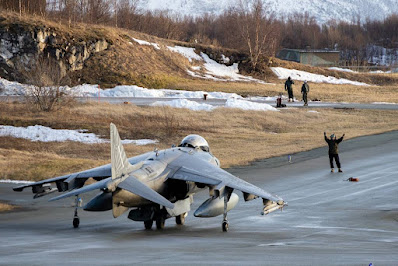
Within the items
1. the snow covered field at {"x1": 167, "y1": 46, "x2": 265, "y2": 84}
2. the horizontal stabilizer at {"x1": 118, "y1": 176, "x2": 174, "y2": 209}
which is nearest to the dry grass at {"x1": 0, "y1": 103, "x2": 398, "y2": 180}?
the horizontal stabilizer at {"x1": 118, "y1": 176, "x2": 174, "y2": 209}

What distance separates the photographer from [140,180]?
18156mm

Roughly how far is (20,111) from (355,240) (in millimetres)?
35890

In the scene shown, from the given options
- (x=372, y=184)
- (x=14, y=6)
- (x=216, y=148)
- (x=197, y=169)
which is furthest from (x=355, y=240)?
(x=14, y=6)

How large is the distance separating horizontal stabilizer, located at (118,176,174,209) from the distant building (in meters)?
132

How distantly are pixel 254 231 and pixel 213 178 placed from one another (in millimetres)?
1921

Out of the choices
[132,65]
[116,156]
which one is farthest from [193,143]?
[132,65]

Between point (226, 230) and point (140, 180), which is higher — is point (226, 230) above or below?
below

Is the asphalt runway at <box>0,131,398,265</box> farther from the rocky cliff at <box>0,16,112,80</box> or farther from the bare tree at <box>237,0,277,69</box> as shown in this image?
the bare tree at <box>237,0,277,69</box>

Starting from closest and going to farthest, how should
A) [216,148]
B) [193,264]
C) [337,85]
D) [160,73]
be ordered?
[193,264], [216,148], [160,73], [337,85]

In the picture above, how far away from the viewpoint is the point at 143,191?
17.3 meters

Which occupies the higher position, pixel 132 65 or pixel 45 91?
pixel 132 65

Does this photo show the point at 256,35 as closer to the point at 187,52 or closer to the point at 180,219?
the point at 187,52

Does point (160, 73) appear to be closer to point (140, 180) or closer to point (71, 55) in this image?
point (71, 55)

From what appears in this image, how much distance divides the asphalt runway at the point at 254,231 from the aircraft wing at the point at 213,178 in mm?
1124
